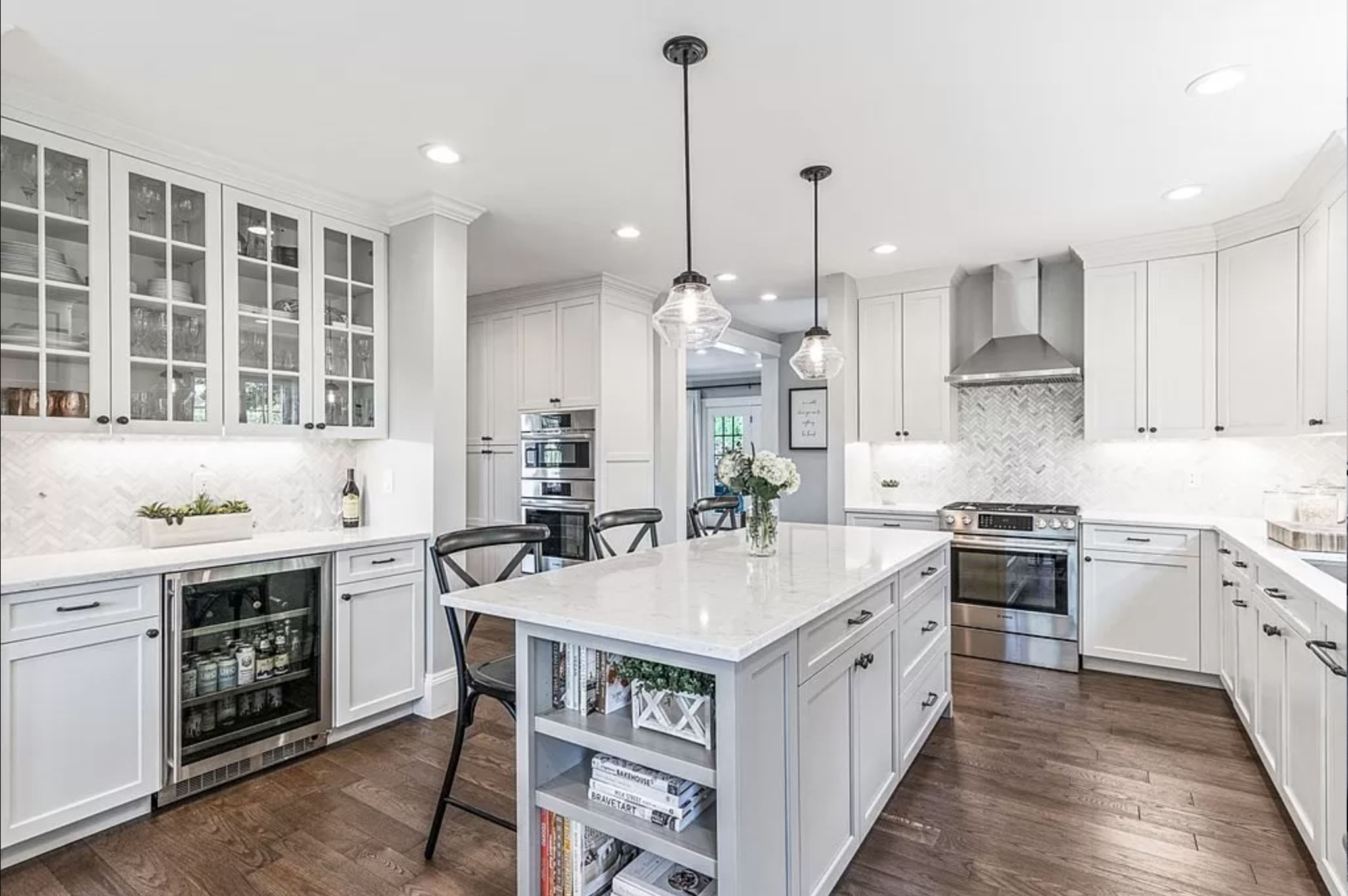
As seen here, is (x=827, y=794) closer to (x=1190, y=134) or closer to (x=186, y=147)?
(x=1190, y=134)

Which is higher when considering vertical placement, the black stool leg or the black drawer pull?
the black drawer pull

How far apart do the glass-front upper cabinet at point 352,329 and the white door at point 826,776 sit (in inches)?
102

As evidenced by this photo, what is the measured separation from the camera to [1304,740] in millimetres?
2105

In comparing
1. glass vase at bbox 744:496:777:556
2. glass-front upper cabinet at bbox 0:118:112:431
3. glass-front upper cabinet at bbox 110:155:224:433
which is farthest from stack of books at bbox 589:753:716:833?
glass-front upper cabinet at bbox 110:155:224:433

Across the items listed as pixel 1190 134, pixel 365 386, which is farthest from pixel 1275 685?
pixel 365 386

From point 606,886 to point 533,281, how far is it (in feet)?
13.1

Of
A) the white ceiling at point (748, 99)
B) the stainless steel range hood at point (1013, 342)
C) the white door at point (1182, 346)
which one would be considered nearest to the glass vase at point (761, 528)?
the white ceiling at point (748, 99)

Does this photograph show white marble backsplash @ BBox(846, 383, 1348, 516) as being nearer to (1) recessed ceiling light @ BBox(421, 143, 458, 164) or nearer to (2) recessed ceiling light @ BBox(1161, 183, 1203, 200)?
(2) recessed ceiling light @ BBox(1161, 183, 1203, 200)

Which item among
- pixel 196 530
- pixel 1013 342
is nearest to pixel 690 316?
pixel 196 530

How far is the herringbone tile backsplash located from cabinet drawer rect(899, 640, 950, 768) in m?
2.42

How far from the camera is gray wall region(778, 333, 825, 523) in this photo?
7055 millimetres

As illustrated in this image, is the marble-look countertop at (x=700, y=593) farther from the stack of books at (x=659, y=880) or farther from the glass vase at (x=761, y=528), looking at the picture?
the stack of books at (x=659, y=880)

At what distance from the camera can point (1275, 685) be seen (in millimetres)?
2434

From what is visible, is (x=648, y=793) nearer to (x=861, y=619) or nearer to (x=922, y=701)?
(x=861, y=619)
